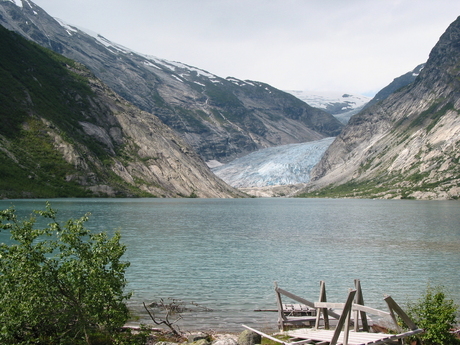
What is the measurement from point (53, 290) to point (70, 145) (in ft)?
463

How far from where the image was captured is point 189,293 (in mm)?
25734

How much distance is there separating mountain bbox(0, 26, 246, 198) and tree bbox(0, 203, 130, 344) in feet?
348

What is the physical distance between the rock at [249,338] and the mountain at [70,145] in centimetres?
10819

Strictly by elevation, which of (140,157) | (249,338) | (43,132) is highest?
(43,132)

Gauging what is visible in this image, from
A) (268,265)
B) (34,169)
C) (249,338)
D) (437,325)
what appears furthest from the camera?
(34,169)

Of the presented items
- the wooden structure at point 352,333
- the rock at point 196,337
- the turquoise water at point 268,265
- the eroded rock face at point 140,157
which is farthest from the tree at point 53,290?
the eroded rock face at point 140,157

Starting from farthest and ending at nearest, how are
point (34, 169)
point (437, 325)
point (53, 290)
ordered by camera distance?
point (34, 169) < point (437, 325) < point (53, 290)

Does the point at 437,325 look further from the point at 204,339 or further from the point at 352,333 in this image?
the point at 204,339

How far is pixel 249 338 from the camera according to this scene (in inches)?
623

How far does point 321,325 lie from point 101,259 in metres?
9.42

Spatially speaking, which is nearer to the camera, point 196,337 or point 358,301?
point 358,301

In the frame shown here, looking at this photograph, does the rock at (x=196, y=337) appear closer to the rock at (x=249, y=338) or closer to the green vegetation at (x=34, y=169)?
the rock at (x=249, y=338)

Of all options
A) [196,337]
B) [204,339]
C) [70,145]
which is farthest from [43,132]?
[204,339]

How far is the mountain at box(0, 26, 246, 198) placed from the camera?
129000mm
